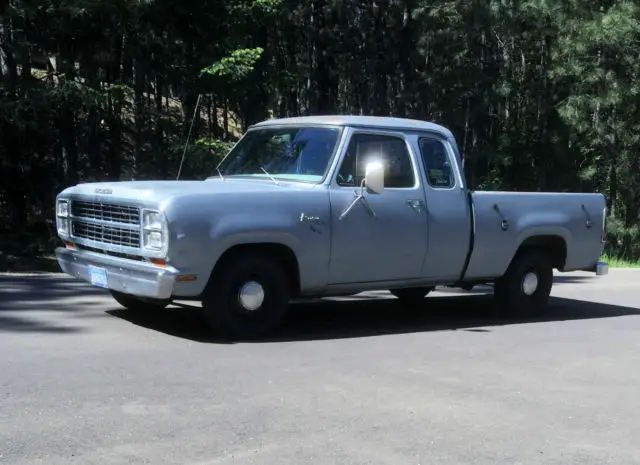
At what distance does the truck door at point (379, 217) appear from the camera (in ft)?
27.5

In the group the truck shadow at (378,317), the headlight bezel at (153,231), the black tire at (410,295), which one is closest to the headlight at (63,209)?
the truck shadow at (378,317)

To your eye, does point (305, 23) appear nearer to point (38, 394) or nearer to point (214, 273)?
point (214, 273)

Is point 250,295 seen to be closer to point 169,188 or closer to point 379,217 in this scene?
point 169,188

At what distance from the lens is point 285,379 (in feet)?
21.8

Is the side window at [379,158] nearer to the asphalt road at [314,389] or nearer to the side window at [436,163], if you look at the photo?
the side window at [436,163]

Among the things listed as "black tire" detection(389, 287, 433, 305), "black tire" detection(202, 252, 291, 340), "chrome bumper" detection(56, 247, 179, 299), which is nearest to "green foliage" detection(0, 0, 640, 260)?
"black tire" detection(389, 287, 433, 305)

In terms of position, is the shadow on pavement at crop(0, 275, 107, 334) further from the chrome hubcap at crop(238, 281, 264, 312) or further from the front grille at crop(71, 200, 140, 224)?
the chrome hubcap at crop(238, 281, 264, 312)

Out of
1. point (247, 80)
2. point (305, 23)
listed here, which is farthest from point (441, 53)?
point (247, 80)

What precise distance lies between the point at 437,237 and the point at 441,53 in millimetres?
25433

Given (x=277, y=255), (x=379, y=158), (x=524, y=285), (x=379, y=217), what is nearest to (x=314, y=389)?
(x=277, y=255)

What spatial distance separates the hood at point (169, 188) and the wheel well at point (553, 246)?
3.18 m

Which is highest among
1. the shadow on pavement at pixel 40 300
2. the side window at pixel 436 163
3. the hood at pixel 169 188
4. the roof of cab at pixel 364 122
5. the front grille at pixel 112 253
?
the roof of cab at pixel 364 122

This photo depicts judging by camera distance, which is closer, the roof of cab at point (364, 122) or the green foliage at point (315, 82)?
the roof of cab at point (364, 122)

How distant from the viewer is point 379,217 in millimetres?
8609
